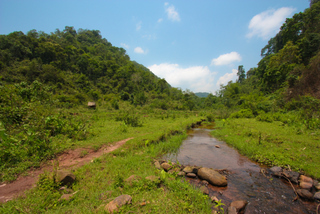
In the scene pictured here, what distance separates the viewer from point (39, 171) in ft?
15.7

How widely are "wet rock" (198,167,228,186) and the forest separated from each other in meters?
2.99

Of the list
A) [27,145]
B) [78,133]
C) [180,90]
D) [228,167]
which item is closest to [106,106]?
[78,133]

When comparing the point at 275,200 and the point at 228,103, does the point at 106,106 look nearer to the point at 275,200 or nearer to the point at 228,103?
the point at 275,200

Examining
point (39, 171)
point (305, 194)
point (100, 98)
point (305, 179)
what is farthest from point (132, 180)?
point (100, 98)

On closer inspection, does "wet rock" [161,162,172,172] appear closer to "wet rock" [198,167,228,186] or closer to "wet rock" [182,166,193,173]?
"wet rock" [182,166,193,173]

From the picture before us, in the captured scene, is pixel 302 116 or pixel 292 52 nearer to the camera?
pixel 302 116

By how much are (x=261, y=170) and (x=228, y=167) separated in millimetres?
1238

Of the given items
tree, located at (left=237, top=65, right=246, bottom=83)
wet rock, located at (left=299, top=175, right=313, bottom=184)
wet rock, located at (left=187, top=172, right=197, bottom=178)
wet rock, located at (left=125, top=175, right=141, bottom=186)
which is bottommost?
wet rock, located at (left=187, top=172, right=197, bottom=178)

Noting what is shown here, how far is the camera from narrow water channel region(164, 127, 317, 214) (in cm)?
384

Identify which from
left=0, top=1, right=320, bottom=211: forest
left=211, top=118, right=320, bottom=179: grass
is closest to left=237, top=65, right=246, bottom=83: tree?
left=0, top=1, right=320, bottom=211: forest

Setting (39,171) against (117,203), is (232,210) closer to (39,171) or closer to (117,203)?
(117,203)

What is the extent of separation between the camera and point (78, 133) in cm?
843

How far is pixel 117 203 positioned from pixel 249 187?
4.35 m

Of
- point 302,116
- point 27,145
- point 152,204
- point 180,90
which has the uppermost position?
point 180,90
